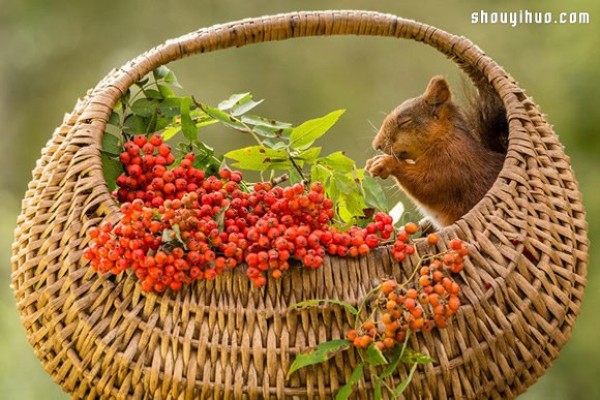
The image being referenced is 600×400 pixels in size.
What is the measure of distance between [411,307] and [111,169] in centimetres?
45

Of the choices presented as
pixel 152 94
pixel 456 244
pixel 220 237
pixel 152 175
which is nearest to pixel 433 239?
pixel 456 244

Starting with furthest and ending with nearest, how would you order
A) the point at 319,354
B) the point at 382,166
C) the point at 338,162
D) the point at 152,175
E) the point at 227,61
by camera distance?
1. the point at 227,61
2. the point at 382,166
3. the point at 338,162
4. the point at 152,175
5. the point at 319,354

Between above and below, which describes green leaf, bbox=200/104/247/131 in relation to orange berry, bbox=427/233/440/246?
above

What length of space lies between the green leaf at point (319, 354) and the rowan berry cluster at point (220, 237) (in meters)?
0.09

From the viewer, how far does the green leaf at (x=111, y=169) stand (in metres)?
1.11

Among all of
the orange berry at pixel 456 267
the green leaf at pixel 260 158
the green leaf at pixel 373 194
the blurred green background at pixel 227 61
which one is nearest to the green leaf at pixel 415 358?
the orange berry at pixel 456 267

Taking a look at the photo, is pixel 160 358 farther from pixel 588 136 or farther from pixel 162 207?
pixel 588 136

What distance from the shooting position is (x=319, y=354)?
0.92 meters

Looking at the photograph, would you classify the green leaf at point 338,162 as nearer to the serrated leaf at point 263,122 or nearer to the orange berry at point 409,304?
the serrated leaf at point 263,122

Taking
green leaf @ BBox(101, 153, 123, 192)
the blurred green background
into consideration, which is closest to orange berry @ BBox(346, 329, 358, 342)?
green leaf @ BBox(101, 153, 123, 192)

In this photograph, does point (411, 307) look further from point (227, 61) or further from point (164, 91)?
point (227, 61)

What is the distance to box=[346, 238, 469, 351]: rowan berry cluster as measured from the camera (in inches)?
36.7

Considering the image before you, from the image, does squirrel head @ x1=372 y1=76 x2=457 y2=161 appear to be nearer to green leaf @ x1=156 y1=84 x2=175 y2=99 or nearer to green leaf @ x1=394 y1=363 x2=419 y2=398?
green leaf @ x1=156 y1=84 x2=175 y2=99

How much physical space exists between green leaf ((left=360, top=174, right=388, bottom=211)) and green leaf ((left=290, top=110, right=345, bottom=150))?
3.6 inches
